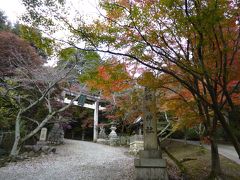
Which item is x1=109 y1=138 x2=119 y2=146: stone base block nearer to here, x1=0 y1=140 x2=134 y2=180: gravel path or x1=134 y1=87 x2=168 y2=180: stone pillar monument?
x1=0 y1=140 x2=134 y2=180: gravel path

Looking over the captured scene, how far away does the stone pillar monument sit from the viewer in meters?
7.08

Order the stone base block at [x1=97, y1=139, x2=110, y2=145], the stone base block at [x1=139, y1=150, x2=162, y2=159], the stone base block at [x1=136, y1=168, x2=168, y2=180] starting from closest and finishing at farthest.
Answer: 1. the stone base block at [x1=136, y1=168, x2=168, y2=180]
2. the stone base block at [x1=139, y1=150, x2=162, y2=159]
3. the stone base block at [x1=97, y1=139, x2=110, y2=145]

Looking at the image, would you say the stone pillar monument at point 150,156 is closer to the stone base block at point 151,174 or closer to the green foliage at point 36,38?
the stone base block at point 151,174

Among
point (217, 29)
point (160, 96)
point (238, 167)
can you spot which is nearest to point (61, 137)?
point (160, 96)

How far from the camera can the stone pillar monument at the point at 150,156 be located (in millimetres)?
7082

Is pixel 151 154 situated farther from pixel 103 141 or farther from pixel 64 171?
pixel 103 141

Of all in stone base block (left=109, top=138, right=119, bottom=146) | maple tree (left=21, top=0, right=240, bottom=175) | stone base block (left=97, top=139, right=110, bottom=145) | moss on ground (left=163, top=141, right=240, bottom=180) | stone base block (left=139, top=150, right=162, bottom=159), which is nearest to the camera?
maple tree (left=21, top=0, right=240, bottom=175)

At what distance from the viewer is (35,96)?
543 inches

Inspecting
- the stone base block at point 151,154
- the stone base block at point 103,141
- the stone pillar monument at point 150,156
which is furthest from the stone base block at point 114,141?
the stone base block at point 151,154

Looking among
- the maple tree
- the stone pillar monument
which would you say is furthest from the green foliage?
the stone pillar monument

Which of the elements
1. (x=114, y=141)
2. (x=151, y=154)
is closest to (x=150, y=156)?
(x=151, y=154)

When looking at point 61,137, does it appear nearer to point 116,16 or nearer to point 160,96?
point 160,96

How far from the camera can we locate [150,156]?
729 centimetres

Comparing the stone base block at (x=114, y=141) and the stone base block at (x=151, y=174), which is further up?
the stone base block at (x=114, y=141)
